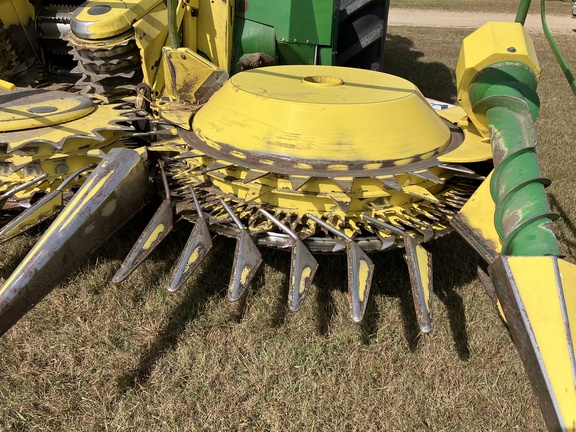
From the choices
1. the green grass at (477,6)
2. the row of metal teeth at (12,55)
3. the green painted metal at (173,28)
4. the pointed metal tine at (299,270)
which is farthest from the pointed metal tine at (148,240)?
the green grass at (477,6)

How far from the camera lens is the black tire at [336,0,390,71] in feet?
12.1

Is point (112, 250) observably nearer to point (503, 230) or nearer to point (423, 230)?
point (423, 230)

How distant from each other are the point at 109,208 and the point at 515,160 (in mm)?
1325

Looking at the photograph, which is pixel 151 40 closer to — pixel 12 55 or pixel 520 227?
pixel 12 55

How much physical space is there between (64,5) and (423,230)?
3233 millimetres

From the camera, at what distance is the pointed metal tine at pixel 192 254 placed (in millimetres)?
1650

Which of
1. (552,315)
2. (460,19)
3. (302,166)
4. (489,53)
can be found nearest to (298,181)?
(302,166)

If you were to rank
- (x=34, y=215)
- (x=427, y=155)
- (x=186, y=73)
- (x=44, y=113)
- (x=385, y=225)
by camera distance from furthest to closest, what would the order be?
1. (x=186, y=73)
2. (x=44, y=113)
3. (x=427, y=155)
4. (x=34, y=215)
5. (x=385, y=225)

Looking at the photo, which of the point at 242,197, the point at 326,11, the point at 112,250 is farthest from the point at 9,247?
the point at 326,11

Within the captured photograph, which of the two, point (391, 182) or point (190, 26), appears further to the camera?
point (190, 26)

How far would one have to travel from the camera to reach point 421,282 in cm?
166

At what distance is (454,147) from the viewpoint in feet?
7.31

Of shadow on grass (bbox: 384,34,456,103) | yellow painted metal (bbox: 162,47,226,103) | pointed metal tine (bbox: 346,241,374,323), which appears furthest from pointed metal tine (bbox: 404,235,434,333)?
shadow on grass (bbox: 384,34,456,103)

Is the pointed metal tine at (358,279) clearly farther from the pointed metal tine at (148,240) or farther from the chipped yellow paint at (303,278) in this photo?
the pointed metal tine at (148,240)
